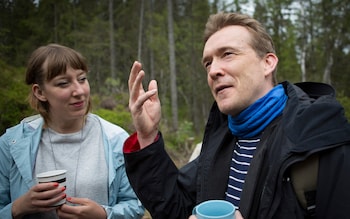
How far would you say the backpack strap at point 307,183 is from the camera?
4.24ft

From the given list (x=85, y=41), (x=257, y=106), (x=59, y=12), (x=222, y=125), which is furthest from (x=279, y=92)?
(x=85, y=41)

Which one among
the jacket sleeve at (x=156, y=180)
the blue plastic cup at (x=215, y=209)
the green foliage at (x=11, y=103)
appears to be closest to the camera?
the blue plastic cup at (x=215, y=209)

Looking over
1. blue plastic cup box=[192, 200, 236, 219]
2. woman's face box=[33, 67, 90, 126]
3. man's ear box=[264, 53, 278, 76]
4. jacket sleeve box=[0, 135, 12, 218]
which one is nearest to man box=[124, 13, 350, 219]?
man's ear box=[264, 53, 278, 76]

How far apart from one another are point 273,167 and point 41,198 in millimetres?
1326

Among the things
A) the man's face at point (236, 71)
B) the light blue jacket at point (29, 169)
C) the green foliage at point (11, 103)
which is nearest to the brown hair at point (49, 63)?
the light blue jacket at point (29, 169)

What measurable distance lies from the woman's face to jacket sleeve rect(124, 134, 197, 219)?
67 cm

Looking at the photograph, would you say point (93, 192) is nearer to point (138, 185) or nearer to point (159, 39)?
point (138, 185)

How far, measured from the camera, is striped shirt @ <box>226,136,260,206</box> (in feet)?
5.35

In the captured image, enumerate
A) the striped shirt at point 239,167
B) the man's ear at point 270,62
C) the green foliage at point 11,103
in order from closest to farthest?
the striped shirt at point 239,167
the man's ear at point 270,62
the green foliage at point 11,103

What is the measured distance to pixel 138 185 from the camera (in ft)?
5.76

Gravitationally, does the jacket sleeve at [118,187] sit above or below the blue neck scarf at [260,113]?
below

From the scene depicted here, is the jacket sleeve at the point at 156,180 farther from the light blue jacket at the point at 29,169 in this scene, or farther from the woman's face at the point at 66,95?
the woman's face at the point at 66,95

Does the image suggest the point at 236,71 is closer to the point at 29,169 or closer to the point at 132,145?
the point at 132,145

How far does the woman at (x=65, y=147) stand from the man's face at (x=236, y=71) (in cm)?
90
